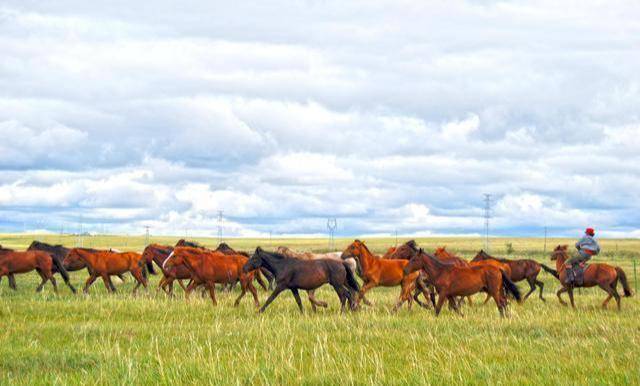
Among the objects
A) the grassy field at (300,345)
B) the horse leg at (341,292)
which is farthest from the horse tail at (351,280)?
the grassy field at (300,345)

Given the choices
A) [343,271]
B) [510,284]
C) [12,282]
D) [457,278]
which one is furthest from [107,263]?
[510,284]

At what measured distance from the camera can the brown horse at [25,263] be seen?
2422cm

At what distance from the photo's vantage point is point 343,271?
1967 cm

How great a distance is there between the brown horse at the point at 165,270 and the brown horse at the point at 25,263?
118 inches

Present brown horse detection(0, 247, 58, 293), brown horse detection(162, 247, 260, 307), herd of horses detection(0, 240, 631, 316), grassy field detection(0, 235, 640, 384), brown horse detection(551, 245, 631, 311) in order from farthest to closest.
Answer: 1. brown horse detection(0, 247, 58, 293)
2. brown horse detection(551, 245, 631, 311)
3. brown horse detection(162, 247, 260, 307)
4. herd of horses detection(0, 240, 631, 316)
5. grassy field detection(0, 235, 640, 384)

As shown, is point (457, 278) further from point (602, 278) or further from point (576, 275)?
point (602, 278)

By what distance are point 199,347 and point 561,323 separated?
8.45m

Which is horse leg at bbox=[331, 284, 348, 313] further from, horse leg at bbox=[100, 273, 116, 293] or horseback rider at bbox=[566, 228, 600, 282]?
horse leg at bbox=[100, 273, 116, 293]

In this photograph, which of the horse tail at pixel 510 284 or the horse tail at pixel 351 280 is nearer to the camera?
the horse tail at pixel 510 284

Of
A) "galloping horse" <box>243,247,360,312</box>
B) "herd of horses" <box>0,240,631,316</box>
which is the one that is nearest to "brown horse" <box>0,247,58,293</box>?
"herd of horses" <box>0,240,631,316</box>

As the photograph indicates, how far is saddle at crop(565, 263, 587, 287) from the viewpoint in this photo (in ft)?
76.1

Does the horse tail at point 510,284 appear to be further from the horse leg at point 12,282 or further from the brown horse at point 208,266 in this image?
the horse leg at point 12,282

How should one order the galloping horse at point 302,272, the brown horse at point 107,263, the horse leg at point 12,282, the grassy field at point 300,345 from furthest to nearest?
the brown horse at point 107,263
the horse leg at point 12,282
the galloping horse at point 302,272
the grassy field at point 300,345

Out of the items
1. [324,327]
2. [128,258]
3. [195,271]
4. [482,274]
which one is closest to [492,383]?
[324,327]
